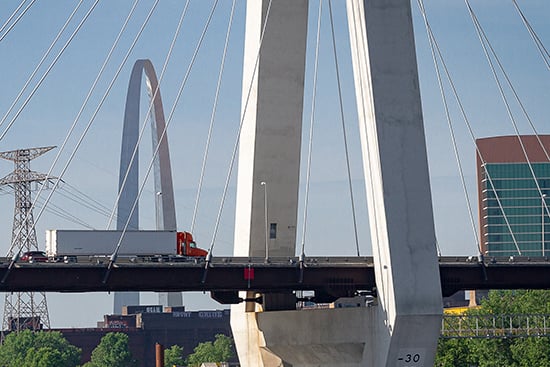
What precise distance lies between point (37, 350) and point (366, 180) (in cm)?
12602

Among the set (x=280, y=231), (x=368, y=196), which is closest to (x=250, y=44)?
(x=280, y=231)

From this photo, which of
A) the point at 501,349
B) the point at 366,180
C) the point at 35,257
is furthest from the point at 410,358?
the point at 501,349

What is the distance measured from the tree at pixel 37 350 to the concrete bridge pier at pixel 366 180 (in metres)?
101

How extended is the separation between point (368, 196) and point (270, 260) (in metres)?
6.66

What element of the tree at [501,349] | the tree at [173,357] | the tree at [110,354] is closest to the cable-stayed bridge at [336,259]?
the tree at [501,349]

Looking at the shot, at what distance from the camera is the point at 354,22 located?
227 ft

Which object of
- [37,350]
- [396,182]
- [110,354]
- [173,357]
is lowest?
A: [396,182]

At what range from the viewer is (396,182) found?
221 ft

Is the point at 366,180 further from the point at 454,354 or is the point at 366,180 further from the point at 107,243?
the point at 454,354

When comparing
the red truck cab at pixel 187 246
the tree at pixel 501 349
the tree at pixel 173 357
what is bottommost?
the red truck cab at pixel 187 246

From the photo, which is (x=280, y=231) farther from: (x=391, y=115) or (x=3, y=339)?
(x=3, y=339)

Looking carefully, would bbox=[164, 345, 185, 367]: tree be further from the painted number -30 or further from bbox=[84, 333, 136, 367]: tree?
the painted number -30

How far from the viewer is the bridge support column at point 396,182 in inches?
2621

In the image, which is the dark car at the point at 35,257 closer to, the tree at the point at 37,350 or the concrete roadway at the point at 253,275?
the concrete roadway at the point at 253,275
